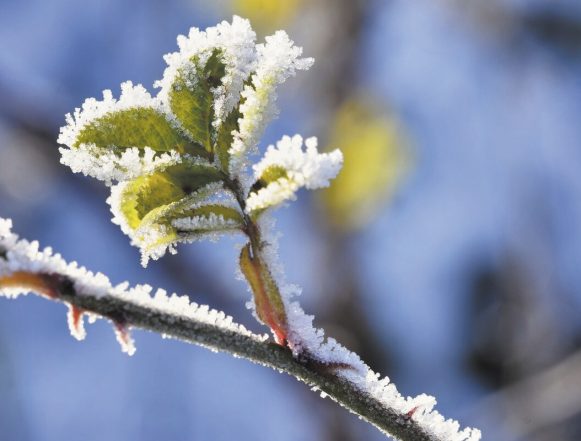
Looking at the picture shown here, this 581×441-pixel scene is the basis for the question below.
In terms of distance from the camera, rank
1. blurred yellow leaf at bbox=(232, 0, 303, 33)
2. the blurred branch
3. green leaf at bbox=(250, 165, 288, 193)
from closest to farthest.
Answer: green leaf at bbox=(250, 165, 288, 193) → the blurred branch → blurred yellow leaf at bbox=(232, 0, 303, 33)

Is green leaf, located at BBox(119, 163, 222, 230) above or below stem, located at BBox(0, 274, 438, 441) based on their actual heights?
above

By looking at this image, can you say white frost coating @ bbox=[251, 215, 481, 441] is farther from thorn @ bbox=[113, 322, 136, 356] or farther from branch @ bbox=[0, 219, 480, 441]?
thorn @ bbox=[113, 322, 136, 356]

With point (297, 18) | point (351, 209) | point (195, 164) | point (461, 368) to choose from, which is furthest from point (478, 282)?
point (195, 164)

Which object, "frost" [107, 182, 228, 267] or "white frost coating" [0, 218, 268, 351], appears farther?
"frost" [107, 182, 228, 267]

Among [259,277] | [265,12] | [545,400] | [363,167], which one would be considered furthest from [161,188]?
[265,12]

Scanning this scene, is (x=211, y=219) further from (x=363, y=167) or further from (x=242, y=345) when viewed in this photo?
(x=363, y=167)

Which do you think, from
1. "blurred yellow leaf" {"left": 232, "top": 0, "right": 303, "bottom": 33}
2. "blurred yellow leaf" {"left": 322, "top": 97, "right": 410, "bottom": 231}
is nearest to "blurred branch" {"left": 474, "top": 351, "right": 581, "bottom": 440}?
"blurred yellow leaf" {"left": 322, "top": 97, "right": 410, "bottom": 231}

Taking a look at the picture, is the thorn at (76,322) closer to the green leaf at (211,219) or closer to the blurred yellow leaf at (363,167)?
the green leaf at (211,219)

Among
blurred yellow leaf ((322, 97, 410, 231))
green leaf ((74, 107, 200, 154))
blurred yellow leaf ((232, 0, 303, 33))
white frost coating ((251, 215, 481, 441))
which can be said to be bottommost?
white frost coating ((251, 215, 481, 441))
